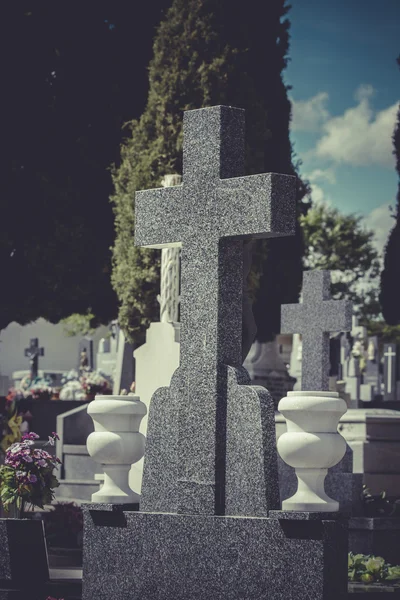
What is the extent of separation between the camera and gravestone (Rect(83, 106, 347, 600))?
6.64 meters

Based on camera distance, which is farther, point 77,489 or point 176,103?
point 176,103

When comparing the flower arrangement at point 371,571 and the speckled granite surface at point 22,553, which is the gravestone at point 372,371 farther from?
the speckled granite surface at point 22,553

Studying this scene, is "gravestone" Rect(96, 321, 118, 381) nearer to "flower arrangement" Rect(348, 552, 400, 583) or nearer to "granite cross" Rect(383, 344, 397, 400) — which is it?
"granite cross" Rect(383, 344, 397, 400)

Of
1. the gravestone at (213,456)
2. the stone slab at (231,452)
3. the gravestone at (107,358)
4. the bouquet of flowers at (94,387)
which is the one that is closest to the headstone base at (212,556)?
the gravestone at (213,456)

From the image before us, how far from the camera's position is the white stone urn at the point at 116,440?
7.41 meters

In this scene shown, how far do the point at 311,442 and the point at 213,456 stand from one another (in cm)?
61

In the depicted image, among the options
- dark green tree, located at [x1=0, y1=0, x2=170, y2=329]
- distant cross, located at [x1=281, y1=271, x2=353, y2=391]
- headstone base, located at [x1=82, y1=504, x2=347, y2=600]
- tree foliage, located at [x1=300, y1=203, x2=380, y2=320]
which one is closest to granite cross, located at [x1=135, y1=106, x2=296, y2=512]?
headstone base, located at [x1=82, y1=504, x2=347, y2=600]

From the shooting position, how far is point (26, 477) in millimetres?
8852

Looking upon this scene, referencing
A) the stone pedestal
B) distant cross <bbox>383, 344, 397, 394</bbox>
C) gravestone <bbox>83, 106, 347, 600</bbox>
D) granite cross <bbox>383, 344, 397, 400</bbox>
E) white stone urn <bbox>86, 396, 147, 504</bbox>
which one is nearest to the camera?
gravestone <bbox>83, 106, 347, 600</bbox>

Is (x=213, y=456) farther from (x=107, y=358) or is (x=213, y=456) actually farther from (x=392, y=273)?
(x=107, y=358)

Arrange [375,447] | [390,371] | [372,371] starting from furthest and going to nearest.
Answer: [372,371] → [390,371] → [375,447]

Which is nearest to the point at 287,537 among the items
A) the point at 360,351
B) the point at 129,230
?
the point at 129,230

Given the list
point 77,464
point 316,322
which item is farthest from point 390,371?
point 316,322

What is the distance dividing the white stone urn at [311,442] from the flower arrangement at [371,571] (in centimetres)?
288
